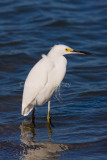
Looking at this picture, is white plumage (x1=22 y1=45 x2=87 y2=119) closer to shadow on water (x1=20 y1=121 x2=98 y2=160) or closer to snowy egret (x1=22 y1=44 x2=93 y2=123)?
snowy egret (x1=22 y1=44 x2=93 y2=123)

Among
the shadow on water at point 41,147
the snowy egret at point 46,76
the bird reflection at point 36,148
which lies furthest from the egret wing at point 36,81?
the shadow on water at point 41,147

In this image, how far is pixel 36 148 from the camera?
20.0 feet

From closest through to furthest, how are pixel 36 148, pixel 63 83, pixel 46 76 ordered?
pixel 36 148, pixel 46 76, pixel 63 83

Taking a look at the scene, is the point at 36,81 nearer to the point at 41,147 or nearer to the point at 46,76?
the point at 46,76

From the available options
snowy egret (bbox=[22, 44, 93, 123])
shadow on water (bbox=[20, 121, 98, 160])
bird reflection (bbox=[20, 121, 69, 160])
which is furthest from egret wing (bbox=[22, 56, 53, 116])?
shadow on water (bbox=[20, 121, 98, 160])

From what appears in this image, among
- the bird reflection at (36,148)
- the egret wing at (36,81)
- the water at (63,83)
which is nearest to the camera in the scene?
the bird reflection at (36,148)

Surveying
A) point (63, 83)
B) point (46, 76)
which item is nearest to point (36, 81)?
point (46, 76)

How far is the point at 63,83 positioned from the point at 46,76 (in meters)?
2.49

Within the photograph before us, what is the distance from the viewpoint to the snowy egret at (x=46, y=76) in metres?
6.77

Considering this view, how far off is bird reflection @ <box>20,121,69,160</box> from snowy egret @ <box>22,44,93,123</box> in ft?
1.59

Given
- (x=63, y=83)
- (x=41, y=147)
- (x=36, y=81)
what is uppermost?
(x=36, y=81)

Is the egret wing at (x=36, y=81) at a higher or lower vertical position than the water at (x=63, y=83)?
higher

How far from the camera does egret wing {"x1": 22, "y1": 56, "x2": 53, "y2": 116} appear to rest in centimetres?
677

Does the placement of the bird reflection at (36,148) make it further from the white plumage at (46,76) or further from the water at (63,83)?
the white plumage at (46,76)
